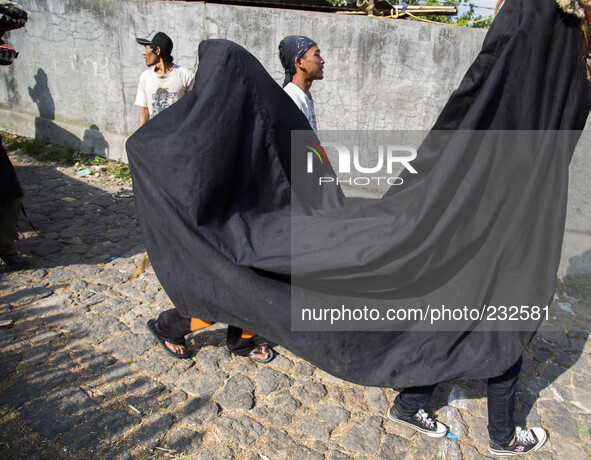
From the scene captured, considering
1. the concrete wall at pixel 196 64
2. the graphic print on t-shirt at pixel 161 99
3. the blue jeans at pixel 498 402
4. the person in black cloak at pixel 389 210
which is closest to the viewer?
the person in black cloak at pixel 389 210

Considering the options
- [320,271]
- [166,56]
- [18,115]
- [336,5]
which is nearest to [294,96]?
[320,271]

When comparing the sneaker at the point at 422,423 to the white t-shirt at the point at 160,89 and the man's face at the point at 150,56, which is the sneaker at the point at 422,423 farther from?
the man's face at the point at 150,56

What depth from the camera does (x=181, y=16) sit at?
281 inches

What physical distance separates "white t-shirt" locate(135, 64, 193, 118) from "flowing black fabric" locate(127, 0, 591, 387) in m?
2.87

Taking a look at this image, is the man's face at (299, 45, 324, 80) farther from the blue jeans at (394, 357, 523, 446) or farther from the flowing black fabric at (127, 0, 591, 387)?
the blue jeans at (394, 357, 523, 446)

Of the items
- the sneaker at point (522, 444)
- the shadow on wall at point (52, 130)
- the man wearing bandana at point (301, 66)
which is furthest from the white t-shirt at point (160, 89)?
the sneaker at point (522, 444)

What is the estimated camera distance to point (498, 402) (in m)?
2.67

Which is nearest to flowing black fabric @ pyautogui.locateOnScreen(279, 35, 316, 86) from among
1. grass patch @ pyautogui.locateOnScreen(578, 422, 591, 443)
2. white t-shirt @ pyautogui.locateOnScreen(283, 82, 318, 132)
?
white t-shirt @ pyautogui.locateOnScreen(283, 82, 318, 132)

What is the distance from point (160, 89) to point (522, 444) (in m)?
4.58

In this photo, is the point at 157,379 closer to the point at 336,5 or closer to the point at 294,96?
the point at 294,96

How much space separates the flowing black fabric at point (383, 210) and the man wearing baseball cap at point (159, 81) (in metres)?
2.88

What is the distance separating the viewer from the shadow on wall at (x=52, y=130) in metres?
8.36

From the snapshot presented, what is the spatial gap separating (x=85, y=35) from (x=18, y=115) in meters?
2.47

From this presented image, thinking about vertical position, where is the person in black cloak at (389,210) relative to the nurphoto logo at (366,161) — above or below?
above
